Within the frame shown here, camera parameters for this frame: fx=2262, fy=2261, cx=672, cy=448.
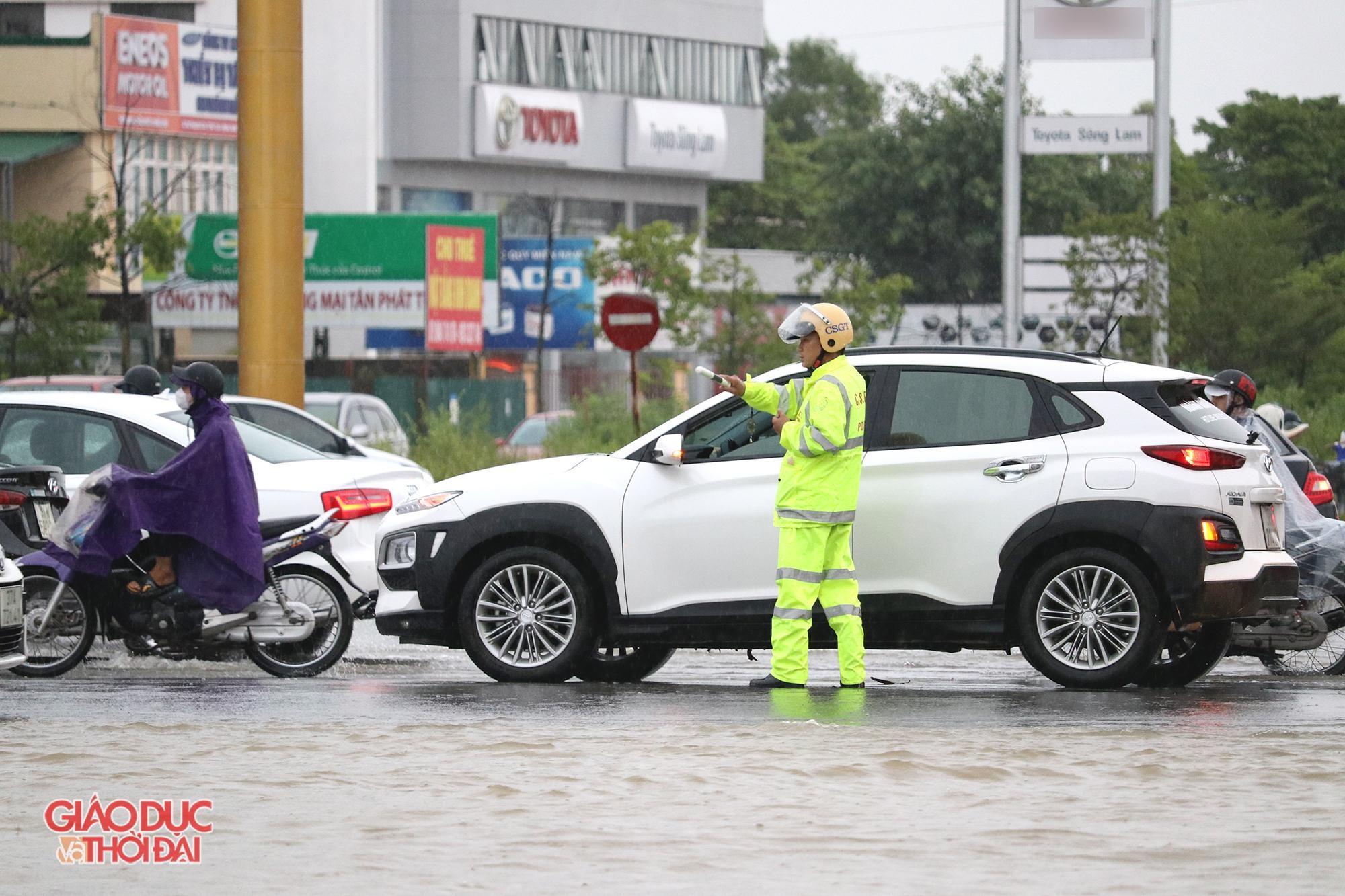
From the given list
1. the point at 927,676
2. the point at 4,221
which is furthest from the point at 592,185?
the point at 927,676

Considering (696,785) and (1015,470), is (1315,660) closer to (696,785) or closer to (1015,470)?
(1015,470)

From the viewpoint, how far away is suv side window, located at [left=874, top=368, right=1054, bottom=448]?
431 inches

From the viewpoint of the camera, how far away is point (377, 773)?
8016 mm

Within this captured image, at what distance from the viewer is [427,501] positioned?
38.2 feet

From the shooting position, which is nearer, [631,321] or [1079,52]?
[631,321]

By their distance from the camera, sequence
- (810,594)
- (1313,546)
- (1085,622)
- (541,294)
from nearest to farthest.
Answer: (810,594), (1085,622), (1313,546), (541,294)

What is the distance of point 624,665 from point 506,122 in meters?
57.8

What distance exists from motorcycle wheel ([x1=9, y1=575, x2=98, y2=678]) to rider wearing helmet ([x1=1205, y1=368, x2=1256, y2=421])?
20.4 feet

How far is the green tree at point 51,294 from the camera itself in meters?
38.1

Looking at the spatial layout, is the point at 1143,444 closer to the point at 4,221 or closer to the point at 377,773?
the point at 377,773

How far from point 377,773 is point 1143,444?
442 centimetres

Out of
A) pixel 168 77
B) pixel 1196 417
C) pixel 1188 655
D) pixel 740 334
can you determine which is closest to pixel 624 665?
pixel 1188 655

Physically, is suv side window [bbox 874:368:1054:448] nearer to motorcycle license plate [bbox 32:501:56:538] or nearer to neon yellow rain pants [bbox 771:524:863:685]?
neon yellow rain pants [bbox 771:524:863:685]

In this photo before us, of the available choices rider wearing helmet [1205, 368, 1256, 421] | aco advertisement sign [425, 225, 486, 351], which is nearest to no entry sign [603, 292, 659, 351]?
rider wearing helmet [1205, 368, 1256, 421]
